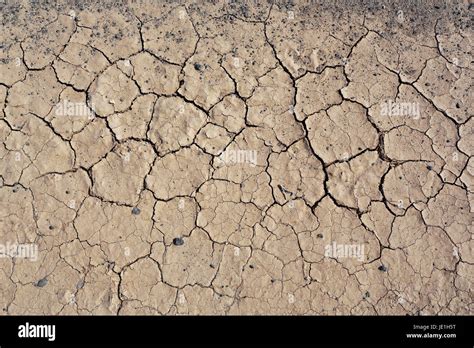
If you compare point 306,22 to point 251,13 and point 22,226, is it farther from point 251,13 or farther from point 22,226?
point 22,226

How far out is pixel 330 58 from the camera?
402 cm

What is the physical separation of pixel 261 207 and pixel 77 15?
2.23 metres
